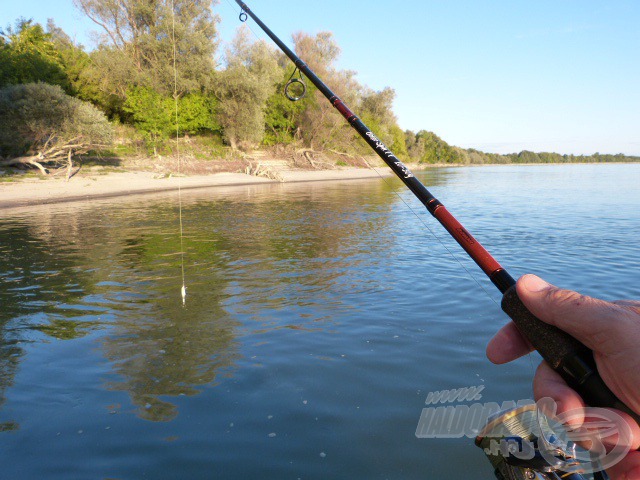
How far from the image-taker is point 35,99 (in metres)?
27.5

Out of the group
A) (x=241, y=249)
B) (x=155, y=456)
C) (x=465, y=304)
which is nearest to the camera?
(x=155, y=456)

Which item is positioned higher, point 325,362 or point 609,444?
point 609,444

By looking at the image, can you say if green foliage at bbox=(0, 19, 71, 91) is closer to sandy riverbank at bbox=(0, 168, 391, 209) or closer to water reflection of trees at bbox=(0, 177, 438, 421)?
sandy riverbank at bbox=(0, 168, 391, 209)

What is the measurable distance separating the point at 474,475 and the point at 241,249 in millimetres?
9554

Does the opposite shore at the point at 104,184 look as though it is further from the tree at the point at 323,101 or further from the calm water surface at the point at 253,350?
the tree at the point at 323,101

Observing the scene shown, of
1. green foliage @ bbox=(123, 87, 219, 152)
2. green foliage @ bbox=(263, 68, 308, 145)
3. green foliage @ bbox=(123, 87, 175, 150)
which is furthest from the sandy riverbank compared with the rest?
green foliage @ bbox=(263, 68, 308, 145)

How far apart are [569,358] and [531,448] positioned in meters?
0.48

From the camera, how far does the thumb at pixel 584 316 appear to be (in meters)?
1.33

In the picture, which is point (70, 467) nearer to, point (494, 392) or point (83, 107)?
point (494, 392)

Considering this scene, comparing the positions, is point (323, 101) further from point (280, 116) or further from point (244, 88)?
point (244, 88)

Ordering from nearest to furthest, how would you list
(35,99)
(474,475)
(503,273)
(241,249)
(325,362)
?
(503,273) → (474,475) → (325,362) → (241,249) → (35,99)

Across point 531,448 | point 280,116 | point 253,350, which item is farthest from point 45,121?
point 280,116

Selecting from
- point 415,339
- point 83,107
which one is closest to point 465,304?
point 415,339

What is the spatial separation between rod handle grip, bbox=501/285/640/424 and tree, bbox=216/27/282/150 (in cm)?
4809
